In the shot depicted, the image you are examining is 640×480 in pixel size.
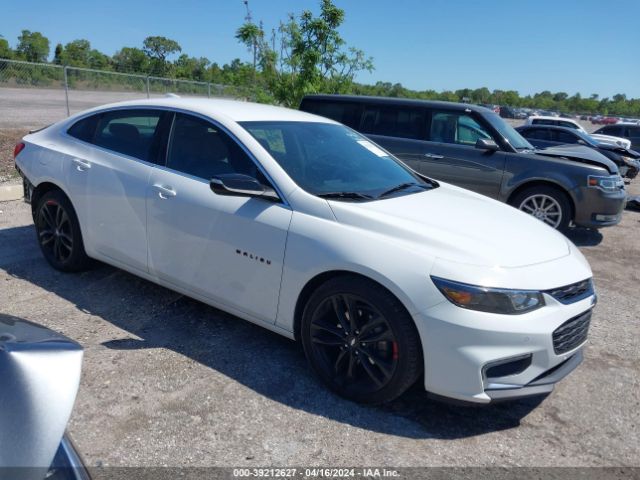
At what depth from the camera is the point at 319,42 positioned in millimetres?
11945

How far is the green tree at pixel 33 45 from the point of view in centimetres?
5374

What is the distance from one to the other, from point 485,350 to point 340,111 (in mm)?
6508

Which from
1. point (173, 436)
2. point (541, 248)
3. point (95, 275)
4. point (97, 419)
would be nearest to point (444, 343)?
point (541, 248)

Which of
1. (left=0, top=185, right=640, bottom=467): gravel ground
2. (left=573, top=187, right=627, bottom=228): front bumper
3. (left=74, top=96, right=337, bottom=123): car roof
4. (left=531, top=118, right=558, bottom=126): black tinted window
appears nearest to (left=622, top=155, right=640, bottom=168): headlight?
(left=531, top=118, right=558, bottom=126): black tinted window

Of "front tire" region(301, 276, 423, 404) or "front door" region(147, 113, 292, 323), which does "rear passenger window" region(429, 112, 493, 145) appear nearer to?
"front door" region(147, 113, 292, 323)

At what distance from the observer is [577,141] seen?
13773mm

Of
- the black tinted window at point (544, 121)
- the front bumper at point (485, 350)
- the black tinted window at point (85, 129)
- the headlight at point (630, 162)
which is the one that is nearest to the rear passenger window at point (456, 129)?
the black tinted window at point (85, 129)

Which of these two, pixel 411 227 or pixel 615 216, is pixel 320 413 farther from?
pixel 615 216

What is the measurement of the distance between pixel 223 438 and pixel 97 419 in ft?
2.29

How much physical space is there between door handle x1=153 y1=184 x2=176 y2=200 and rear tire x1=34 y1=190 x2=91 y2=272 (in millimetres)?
1102

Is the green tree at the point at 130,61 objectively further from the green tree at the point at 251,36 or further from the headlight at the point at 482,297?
the headlight at the point at 482,297

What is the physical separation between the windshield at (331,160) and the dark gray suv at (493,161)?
3.84 m

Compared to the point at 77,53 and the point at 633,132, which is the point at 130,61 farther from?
the point at 633,132

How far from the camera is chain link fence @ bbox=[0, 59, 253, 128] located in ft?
59.9
